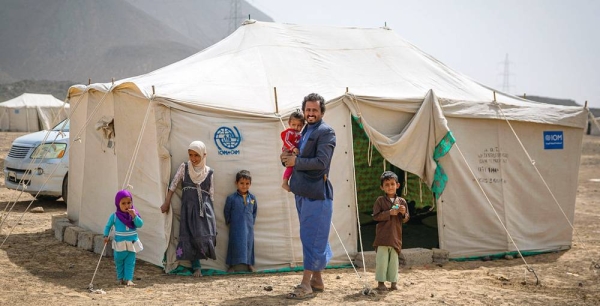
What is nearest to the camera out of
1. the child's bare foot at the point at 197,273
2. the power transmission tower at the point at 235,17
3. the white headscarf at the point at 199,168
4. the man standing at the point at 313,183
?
the man standing at the point at 313,183

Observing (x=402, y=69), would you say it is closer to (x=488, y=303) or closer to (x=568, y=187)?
(x=568, y=187)

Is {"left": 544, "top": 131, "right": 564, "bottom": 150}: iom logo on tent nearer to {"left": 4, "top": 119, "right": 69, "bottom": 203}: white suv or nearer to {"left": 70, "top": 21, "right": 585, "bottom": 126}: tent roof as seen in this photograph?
{"left": 70, "top": 21, "right": 585, "bottom": 126}: tent roof

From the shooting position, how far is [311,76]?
27.7ft

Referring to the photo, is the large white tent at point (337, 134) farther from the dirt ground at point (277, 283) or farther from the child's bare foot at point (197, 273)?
the dirt ground at point (277, 283)

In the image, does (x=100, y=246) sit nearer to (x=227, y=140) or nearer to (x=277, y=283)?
(x=227, y=140)

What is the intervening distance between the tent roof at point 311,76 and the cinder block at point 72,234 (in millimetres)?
1792

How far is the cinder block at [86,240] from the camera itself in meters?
8.35

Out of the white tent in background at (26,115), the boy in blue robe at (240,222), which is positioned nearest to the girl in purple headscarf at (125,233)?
the boy in blue robe at (240,222)

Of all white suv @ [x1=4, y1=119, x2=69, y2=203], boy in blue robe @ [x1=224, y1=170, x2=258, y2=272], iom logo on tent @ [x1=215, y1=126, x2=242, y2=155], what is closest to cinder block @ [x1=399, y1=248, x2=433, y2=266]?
boy in blue robe @ [x1=224, y1=170, x2=258, y2=272]

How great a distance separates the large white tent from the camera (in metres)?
7.45

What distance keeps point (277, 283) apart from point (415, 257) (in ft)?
6.32

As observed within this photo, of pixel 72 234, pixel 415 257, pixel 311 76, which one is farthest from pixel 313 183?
pixel 72 234

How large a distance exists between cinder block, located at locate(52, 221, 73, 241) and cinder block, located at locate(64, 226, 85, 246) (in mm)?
121

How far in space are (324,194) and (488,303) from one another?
180 centimetres
